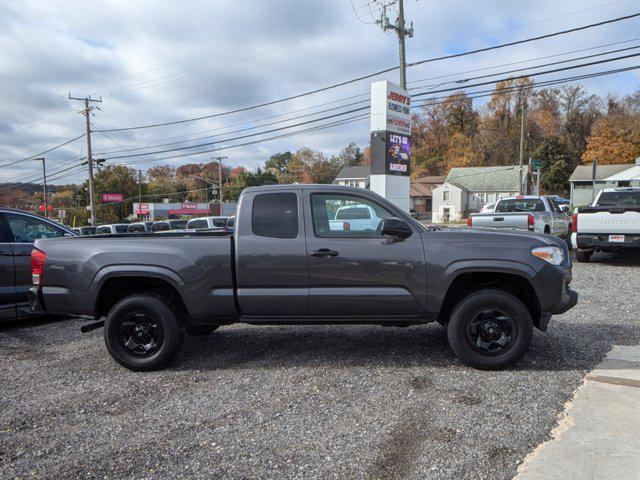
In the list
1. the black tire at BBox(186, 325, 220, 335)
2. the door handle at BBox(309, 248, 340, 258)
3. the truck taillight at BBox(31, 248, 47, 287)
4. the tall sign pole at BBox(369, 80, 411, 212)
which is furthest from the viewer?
the tall sign pole at BBox(369, 80, 411, 212)

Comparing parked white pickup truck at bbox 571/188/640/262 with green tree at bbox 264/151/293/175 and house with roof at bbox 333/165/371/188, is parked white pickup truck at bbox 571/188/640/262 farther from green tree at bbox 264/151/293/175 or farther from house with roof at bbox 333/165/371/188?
green tree at bbox 264/151/293/175

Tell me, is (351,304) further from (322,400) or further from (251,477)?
(251,477)

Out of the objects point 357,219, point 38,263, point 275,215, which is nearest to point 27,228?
point 38,263

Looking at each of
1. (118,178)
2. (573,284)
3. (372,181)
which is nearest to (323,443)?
(573,284)

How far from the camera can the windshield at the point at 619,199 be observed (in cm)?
1136

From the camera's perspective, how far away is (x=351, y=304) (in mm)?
4637

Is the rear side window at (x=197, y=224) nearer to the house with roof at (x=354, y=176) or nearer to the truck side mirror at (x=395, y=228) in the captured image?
the truck side mirror at (x=395, y=228)

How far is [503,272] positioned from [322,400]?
6.85 feet

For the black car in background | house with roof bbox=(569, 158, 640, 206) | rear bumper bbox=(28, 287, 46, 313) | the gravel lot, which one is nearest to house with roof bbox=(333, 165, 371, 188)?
house with roof bbox=(569, 158, 640, 206)

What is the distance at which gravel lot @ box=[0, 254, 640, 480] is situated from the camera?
10.1 ft

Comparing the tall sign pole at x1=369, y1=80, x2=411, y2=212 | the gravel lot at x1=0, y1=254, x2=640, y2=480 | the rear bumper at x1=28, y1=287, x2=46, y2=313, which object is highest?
the tall sign pole at x1=369, y1=80, x2=411, y2=212

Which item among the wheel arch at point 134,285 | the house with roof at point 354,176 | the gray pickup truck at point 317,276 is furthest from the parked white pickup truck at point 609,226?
the house with roof at point 354,176

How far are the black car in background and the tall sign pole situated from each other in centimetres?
987

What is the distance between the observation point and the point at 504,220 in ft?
37.3
